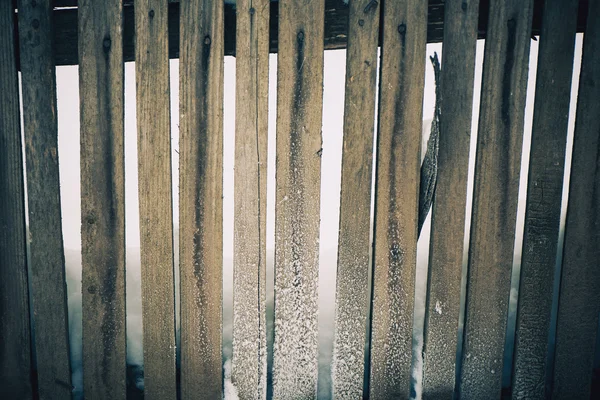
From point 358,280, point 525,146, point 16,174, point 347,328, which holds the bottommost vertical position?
point 347,328

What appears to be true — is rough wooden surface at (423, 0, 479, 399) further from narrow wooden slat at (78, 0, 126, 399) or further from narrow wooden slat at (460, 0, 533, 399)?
narrow wooden slat at (78, 0, 126, 399)

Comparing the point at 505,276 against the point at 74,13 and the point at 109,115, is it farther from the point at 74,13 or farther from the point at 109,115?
the point at 74,13

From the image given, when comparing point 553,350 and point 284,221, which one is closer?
point 284,221

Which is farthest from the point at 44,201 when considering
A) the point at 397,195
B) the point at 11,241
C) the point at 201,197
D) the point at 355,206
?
the point at 397,195

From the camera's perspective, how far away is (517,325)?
4.34 ft

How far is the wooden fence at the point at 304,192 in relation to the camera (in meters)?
1.23

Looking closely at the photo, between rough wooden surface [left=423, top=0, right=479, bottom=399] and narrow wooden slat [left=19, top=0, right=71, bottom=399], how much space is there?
61.0 inches

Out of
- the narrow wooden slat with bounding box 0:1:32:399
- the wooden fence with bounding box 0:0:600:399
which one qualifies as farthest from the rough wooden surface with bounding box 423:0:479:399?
the narrow wooden slat with bounding box 0:1:32:399

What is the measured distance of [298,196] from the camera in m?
1.27

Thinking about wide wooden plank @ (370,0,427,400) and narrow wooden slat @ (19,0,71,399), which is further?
narrow wooden slat @ (19,0,71,399)

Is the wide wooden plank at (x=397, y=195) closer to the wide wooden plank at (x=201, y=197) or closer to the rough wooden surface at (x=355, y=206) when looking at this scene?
the rough wooden surface at (x=355, y=206)

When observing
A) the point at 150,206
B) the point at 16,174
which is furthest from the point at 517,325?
the point at 16,174

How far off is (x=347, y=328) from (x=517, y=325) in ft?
2.29

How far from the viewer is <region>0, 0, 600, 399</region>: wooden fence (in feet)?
4.03
